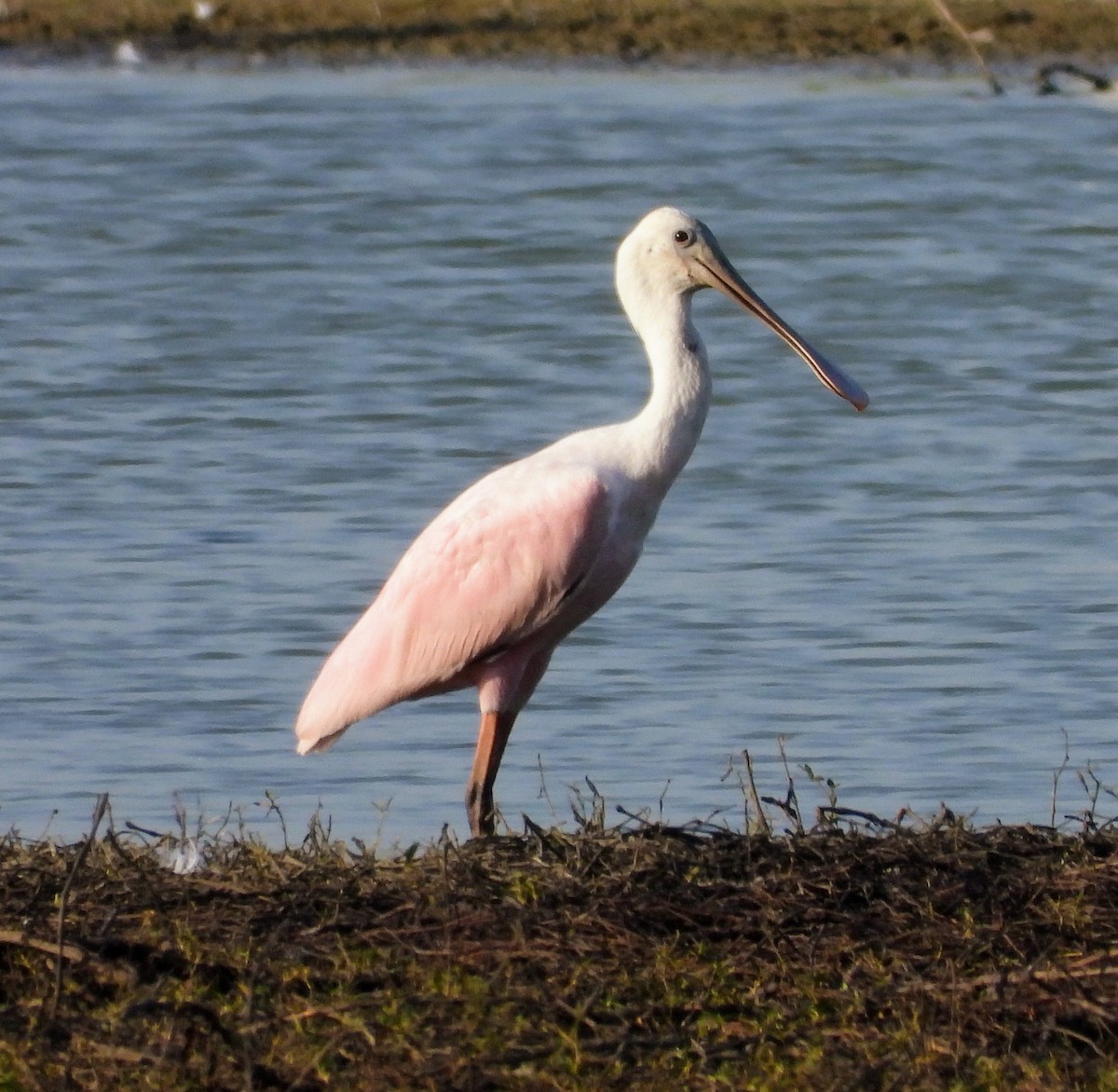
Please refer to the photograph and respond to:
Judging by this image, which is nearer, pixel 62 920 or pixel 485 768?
pixel 62 920

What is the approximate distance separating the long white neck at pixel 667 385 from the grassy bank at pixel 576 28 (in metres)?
15.4

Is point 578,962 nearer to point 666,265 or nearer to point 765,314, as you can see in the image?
point 666,265

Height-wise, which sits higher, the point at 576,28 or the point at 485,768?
the point at 576,28

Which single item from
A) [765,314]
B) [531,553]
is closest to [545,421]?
[765,314]

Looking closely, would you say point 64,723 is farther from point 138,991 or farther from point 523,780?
point 138,991

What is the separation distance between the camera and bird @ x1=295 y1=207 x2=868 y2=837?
642cm

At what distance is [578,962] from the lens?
4945 mm

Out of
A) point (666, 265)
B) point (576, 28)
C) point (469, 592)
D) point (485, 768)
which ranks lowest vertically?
point (485, 768)

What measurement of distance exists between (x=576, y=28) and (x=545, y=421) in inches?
411

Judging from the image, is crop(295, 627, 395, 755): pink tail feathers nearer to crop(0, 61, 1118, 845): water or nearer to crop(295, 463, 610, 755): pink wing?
crop(295, 463, 610, 755): pink wing

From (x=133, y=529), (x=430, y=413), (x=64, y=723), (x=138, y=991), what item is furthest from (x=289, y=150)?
(x=138, y=991)

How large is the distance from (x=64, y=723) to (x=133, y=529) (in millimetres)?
2511

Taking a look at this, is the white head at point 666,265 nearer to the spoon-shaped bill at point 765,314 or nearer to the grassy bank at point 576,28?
the spoon-shaped bill at point 765,314

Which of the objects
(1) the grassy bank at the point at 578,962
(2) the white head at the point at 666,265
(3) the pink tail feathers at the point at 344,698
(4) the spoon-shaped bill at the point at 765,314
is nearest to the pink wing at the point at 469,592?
(3) the pink tail feathers at the point at 344,698
